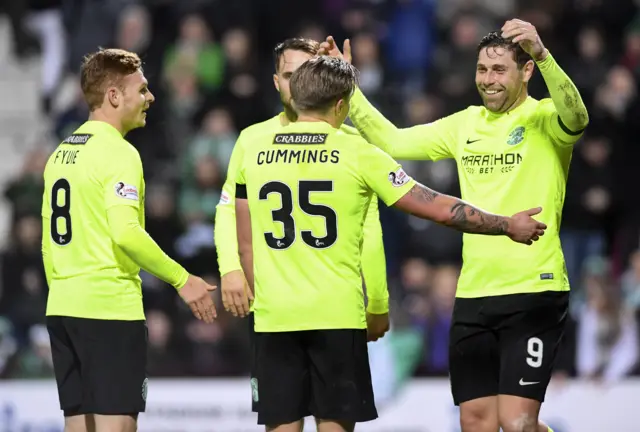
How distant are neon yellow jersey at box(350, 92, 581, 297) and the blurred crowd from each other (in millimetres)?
4435

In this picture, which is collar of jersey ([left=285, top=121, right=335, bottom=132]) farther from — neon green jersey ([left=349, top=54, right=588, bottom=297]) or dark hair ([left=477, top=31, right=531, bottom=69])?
dark hair ([left=477, top=31, right=531, bottom=69])

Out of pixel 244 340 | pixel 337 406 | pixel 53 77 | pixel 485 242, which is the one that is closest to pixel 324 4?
pixel 53 77

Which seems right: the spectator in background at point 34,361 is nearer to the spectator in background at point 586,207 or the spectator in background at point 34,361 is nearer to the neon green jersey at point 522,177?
the spectator in background at point 586,207

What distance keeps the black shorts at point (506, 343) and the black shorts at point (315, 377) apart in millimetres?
957

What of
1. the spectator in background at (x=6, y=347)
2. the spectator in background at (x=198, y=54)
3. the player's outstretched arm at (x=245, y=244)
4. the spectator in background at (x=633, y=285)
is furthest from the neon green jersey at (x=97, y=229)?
the spectator in background at (x=198, y=54)

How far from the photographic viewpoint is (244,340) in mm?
11227

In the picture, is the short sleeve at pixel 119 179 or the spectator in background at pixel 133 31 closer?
the short sleeve at pixel 119 179

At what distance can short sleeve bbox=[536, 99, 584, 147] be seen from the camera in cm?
632

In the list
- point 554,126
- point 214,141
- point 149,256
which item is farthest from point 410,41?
point 149,256

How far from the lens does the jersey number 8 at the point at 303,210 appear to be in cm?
552

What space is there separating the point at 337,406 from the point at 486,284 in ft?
4.25

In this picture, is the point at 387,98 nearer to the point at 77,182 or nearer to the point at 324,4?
the point at 324,4

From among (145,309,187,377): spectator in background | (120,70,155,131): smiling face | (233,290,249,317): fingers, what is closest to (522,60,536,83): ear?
(233,290,249,317): fingers

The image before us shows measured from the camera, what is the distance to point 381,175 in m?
5.54
